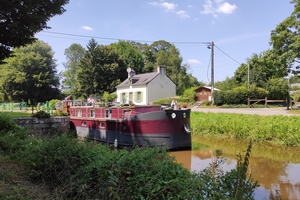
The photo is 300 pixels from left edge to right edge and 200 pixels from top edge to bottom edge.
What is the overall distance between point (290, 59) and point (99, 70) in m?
26.8

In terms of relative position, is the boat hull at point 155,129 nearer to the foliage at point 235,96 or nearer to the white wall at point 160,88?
the foliage at point 235,96

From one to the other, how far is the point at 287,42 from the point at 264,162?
563 inches

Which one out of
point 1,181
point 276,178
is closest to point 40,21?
point 1,181

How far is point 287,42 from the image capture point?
21.0 metres

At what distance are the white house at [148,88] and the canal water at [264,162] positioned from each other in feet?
58.1

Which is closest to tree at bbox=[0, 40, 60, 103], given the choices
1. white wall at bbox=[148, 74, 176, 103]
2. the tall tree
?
the tall tree

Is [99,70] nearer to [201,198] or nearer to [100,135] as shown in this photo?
[100,135]

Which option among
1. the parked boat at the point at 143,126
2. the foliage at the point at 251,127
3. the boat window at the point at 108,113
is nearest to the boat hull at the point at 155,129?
the parked boat at the point at 143,126

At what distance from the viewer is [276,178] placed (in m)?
8.04

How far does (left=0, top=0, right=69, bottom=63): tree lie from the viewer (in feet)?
18.5

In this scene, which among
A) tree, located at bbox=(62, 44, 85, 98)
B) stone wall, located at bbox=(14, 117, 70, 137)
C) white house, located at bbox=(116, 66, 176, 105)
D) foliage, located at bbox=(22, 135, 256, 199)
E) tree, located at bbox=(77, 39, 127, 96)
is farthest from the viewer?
tree, located at bbox=(62, 44, 85, 98)

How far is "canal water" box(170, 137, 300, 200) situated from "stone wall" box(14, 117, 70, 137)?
24.2 ft

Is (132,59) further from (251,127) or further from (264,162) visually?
(264,162)

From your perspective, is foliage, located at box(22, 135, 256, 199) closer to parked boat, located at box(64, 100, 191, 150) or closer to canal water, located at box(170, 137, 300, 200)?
canal water, located at box(170, 137, 300, 200)
